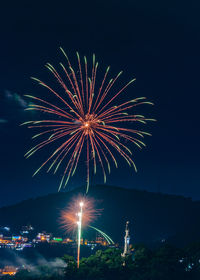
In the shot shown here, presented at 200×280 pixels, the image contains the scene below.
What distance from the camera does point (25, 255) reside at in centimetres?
15938

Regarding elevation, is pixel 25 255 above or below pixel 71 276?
above

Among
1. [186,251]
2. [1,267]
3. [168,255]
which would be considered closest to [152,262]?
[168,255]

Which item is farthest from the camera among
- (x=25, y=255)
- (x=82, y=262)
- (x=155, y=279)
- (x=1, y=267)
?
(x=25, y=255)

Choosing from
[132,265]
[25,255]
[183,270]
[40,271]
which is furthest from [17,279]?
[25,255]

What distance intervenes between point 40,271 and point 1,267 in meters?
109

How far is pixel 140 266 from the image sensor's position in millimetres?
28391

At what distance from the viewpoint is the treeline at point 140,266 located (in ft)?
88.8

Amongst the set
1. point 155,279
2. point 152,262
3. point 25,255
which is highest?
point 25,255

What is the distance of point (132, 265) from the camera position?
93.6 ft

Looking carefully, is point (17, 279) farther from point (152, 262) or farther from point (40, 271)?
point (152, 262)

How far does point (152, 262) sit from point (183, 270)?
11.1ft

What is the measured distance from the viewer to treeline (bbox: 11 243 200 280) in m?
27.1

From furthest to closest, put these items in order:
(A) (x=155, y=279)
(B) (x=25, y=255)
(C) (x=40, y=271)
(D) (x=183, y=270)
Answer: (B) (x=25, y=255)
(C) (x=40, y=271)
(D) (x=183, y=270)
(A) (x=155, y=279)

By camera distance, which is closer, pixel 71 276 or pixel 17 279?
pixel 71 276
